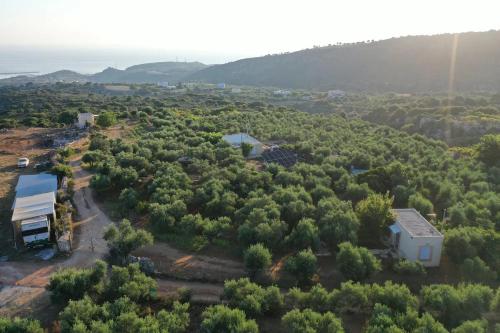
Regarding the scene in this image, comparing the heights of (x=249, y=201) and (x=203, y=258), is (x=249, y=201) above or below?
above

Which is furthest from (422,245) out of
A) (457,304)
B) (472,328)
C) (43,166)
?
(43,166)

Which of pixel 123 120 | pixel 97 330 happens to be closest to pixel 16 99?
pixel 123 120

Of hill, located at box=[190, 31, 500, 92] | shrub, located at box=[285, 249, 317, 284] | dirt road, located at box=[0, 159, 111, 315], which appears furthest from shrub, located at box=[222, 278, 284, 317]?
hill, located at box=[190, 31, 500, 92]

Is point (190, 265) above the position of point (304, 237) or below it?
below

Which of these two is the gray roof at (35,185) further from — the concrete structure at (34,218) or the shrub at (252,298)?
the shrub at (252,298)

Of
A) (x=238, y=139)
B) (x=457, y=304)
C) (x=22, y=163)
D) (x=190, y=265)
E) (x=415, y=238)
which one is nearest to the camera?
(x=457, y=304)

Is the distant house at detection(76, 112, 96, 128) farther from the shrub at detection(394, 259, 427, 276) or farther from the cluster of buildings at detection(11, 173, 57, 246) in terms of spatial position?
the shrub at detection(394, 259, 427, 276)

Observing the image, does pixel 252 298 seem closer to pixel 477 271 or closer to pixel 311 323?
pixel 311 323

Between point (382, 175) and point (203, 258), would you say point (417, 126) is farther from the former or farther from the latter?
point (203, 258)
